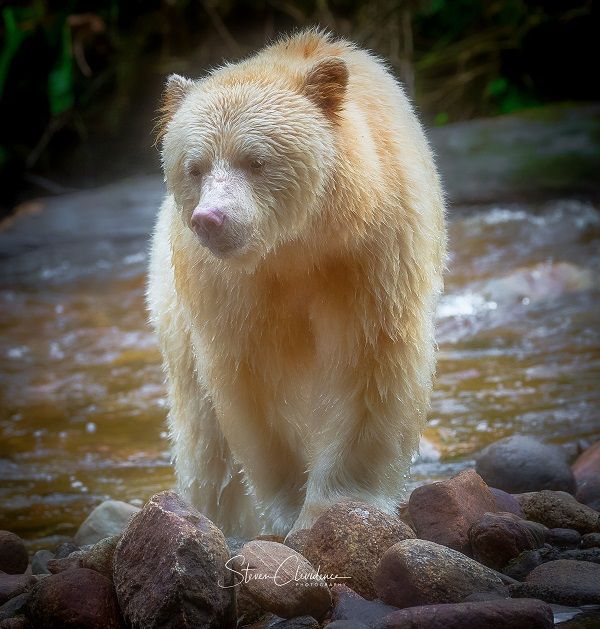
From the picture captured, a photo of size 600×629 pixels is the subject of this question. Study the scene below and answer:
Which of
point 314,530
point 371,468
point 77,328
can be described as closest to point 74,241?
point 77,328

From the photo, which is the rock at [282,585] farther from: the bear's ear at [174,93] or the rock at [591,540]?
the bear's ear at [174,93]

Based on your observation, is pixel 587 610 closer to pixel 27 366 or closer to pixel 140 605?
pixel 140 605

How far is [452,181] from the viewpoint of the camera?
38.7 ft

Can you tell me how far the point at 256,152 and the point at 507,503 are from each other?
154 centimetres

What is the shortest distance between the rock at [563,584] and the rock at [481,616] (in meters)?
0.26

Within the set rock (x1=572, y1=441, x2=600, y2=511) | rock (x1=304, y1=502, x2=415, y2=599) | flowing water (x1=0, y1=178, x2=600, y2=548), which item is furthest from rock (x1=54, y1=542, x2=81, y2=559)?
rock (x1=572, y1=441, x2=600, y2=511)

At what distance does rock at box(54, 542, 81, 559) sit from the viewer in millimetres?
4027

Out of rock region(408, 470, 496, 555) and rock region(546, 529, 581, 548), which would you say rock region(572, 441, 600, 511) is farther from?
rock region(408, 470, 496, 555)

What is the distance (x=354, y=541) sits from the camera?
3.23 metres

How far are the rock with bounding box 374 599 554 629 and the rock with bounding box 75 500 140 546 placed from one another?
5.99 ft

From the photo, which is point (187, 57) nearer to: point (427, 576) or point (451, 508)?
point (451, 508)

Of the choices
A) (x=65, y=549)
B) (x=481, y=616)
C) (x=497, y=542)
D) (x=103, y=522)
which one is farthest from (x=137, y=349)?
(x=481, y=616)

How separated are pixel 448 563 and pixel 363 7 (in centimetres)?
1128

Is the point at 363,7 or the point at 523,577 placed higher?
the point at 363,7
